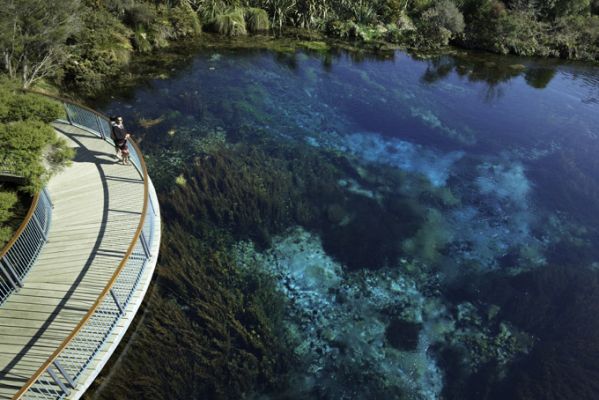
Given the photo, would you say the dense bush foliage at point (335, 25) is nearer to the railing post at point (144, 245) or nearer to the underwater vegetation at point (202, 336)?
the railing post at point (144, 245)

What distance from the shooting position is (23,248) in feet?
32.8

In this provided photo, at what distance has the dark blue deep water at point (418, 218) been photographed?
37.3ft

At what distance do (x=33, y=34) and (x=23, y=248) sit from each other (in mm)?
15035

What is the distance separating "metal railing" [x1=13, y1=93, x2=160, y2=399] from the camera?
7.70 m

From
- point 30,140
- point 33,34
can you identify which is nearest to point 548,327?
point 30,140

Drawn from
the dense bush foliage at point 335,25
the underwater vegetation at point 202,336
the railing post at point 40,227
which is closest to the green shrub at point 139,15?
the dense bush foliage at point 335,25

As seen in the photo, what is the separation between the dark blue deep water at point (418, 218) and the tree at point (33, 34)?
4.16 meters

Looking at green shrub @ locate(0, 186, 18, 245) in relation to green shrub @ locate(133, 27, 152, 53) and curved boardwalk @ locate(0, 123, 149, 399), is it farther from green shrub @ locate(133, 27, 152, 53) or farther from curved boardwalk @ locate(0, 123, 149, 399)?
green shrub @ locate(133, 27, 152, 53)

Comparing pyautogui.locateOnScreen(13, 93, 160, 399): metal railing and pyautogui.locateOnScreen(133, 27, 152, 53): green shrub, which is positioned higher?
pyautogui.locateOnScreen(133, 27, 152, 53): green shrub

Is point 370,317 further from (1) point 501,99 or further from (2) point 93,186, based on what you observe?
(1) point 501,99

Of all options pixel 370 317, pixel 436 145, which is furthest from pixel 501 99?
pixel 370 317

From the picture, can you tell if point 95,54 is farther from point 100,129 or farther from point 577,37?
point 577,37

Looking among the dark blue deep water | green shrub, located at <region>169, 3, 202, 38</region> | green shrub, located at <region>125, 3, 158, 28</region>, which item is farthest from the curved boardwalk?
green shrub, located at <region>169, 3, 202, 38</region>

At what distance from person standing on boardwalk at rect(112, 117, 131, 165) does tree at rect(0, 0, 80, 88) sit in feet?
33.7
